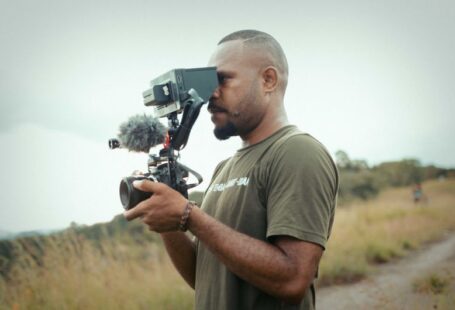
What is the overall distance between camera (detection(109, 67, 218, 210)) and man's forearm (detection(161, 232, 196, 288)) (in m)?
0.43

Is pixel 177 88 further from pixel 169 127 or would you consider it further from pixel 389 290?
pixel 389 290

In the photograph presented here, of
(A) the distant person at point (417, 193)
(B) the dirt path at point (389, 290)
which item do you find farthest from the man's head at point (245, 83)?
(A) the distant person at point (417, 193)

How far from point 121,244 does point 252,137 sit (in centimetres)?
463

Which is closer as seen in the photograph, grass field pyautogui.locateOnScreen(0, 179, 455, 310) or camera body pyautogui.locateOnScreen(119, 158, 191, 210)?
camera body pyautogui.locateOnScreen(119, 158, 191, 210)

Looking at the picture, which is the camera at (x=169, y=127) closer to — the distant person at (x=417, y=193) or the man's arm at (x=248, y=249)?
the man's arm at (x=248, y=249)

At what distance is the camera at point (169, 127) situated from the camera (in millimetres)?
1866

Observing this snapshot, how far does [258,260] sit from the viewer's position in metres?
1.76

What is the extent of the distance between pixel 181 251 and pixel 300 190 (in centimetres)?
74

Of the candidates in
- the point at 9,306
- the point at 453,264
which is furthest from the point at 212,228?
the point at 453,264

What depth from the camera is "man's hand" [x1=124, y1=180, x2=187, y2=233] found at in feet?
5.83

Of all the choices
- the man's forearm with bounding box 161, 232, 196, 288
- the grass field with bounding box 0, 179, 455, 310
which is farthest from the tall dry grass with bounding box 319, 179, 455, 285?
the man's forearm with bounding box 161, 232, 196, 288

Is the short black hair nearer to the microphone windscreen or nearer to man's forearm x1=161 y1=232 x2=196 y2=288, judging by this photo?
the microphone windscreen

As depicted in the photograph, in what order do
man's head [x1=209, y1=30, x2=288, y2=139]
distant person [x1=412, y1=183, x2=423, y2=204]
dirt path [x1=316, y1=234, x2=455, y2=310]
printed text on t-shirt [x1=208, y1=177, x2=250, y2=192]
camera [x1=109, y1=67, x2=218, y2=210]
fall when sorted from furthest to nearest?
distant person [x1=412, y1=183, x2=423, y2=204], dirt path [x1=316, y1=234, x2=455, y2=310], man's head [x1=209, y1=30, x2=288, y2=139], printed text on t-shirt [x1=208, y1=177, x2=250, y2=192], camera [x1=109, y1=67, x2=218, y2=210]

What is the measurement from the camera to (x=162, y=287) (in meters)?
5.93
